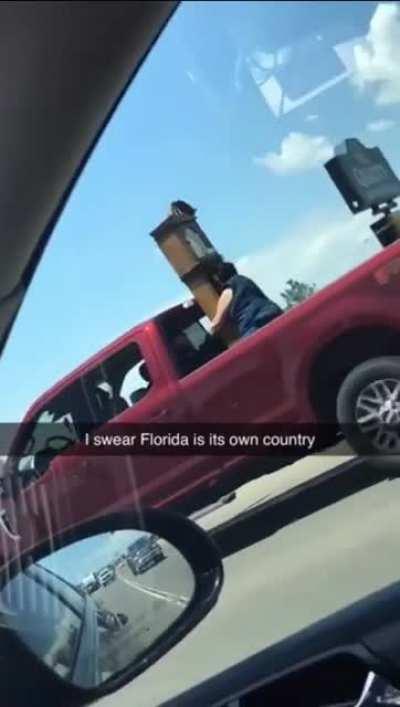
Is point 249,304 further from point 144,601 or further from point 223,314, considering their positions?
point 144,601

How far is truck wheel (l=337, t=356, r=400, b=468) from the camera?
221cm

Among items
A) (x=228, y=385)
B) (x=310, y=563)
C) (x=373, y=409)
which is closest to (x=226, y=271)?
(x=228, y=385)

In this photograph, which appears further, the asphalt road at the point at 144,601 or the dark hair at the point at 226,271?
the asphalt road at the point at 144,601

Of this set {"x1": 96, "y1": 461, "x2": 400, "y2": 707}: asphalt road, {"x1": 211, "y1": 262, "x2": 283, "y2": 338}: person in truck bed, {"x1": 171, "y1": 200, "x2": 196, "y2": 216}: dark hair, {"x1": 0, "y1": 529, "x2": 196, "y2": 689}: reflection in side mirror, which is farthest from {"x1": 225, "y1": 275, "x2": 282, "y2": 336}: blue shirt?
{"x1": 0, "y1": 529, "x2": 196, "y2": 689}: reflection in side mirror

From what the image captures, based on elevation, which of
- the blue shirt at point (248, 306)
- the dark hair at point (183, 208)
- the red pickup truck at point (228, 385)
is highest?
the dark hair at point (183, 208)

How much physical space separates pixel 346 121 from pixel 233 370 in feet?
1.33

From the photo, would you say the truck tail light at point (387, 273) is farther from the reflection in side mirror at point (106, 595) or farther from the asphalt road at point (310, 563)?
the reflection in side mirror at point (106, 595)

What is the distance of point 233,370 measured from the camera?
7.36ft

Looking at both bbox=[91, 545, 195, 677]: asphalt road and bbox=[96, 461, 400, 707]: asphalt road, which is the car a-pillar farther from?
bbox=[91, 545, 195, 677]: asphalt road

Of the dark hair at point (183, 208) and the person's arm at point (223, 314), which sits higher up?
the dark hair at point (183, 208)

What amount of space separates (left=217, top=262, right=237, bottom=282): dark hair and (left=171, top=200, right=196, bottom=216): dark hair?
0.31 ft

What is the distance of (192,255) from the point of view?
7.44 feet

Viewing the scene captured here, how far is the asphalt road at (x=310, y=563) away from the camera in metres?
2.26

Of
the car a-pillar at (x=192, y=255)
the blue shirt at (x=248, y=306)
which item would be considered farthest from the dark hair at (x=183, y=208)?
the blue shirt at (x=248, y=306)
